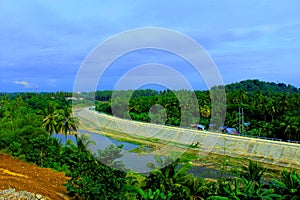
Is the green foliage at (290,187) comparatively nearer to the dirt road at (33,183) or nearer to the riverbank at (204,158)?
the dirt road at (33,183)

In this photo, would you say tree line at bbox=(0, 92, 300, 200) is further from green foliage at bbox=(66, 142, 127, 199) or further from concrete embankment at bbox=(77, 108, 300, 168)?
concrete embankment at bbox=(77, 108, 300, 168)

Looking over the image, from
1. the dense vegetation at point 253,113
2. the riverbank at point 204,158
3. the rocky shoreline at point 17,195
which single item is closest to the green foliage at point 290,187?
the rocky shoreline at point 17,195

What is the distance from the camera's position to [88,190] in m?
6.85

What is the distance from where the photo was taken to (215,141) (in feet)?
100

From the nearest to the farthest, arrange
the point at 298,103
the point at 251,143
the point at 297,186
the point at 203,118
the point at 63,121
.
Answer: the point at 297,186 → the point at 63,121 → the point at 251,143 → the point at 298,103 → the point at 203,118

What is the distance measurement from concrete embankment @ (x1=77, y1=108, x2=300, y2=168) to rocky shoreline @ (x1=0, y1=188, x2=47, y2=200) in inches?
518

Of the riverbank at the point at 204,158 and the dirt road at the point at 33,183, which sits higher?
the dirt road at the point at 33,183

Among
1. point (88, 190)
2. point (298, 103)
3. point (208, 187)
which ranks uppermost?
point (298, 103)

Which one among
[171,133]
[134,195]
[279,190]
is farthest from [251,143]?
[134,195]

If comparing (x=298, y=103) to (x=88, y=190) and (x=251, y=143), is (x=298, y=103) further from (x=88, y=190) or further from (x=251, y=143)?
(x=88, y=190)

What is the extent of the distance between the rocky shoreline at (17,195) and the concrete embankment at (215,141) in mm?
13159

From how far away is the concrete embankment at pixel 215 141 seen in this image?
24328 mm

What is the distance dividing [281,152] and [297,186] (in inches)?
654

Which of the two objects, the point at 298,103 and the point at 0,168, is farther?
the point at 298,103
